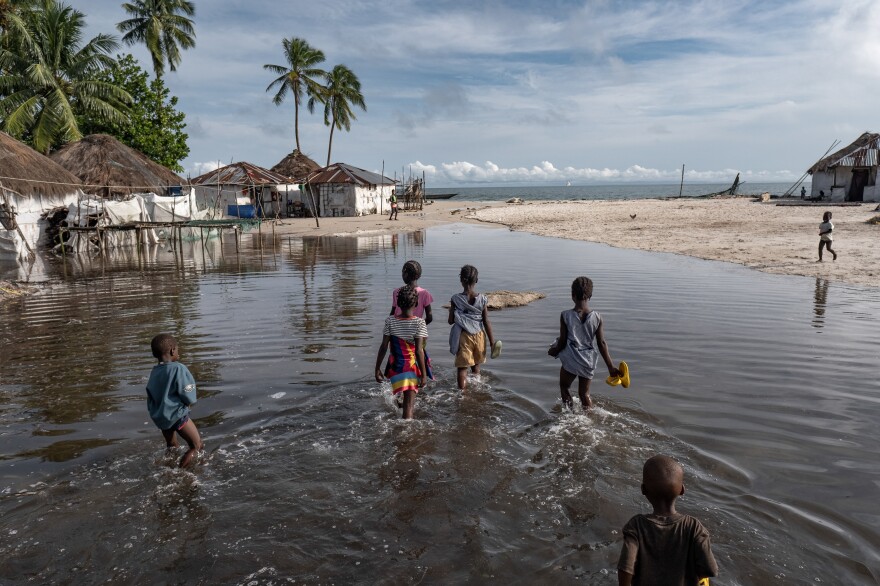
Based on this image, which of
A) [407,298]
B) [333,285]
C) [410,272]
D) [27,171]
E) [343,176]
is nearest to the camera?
[407,298]

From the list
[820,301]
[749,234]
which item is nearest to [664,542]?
[820,301]

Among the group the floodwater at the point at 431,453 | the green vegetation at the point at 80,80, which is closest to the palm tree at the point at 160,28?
the green vegetation at the point at 80,80

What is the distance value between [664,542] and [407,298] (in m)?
3.51

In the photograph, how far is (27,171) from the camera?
22781 millimetres

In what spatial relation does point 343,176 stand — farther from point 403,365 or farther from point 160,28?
point 403,365

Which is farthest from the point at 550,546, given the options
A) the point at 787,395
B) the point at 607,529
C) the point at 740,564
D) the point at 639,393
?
the point at 787,395

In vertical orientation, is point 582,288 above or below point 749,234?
above

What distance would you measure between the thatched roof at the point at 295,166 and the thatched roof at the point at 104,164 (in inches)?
828

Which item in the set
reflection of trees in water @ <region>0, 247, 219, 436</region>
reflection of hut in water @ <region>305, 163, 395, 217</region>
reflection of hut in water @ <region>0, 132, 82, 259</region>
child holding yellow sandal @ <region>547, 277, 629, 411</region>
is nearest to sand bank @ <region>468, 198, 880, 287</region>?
reflection of hut in water @ <region>305, 163, 395, 217</region>

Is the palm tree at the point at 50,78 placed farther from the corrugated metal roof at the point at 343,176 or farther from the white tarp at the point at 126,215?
the corrugated metal roof at the point at 343,176

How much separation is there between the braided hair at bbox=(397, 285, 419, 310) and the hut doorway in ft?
146

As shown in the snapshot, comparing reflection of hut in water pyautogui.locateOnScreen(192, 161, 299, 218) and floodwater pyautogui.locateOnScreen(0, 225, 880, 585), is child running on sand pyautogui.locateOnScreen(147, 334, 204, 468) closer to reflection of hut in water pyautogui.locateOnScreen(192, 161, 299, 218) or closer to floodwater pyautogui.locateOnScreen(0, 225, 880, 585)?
floodwater pyautogui.locateOnScreen(0, 225, 880, 585)

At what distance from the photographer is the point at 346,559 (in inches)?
146

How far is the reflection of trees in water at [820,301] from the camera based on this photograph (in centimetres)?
995
